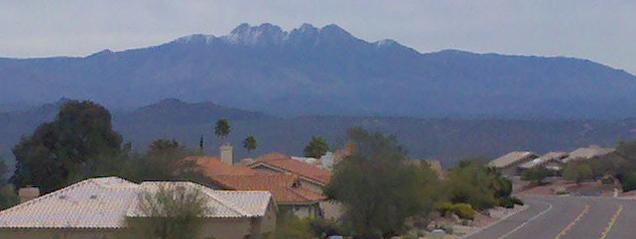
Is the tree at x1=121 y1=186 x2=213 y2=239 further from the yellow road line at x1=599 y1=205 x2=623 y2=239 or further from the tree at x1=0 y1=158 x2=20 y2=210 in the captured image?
the yellow road line at x1=599 y1=205 x2=623 y2=239

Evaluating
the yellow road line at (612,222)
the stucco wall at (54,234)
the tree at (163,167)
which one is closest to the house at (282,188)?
the tree at (163,167)

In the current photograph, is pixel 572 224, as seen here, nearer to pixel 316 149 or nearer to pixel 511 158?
pixel 316 149

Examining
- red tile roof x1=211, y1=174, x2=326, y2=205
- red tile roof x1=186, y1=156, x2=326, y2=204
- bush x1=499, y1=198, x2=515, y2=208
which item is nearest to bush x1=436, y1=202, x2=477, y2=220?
red tile roof x1=186, y1=156, x2=326, y2=204

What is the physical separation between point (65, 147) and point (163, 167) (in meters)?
8.30

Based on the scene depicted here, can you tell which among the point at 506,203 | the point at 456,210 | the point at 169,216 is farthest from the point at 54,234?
the point at 506,203

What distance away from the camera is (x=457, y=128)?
162 meters

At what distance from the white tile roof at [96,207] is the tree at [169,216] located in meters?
3.36

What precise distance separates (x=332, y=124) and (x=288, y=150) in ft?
85.7

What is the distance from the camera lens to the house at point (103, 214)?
38.5 m

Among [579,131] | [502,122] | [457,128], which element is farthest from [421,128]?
[579,131]

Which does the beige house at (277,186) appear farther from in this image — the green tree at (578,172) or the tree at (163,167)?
the green tree at (578,172)

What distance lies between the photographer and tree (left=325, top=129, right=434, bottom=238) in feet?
173

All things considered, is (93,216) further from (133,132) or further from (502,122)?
(502,122)

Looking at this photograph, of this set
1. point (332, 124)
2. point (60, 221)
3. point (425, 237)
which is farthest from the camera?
point (332, 124)
